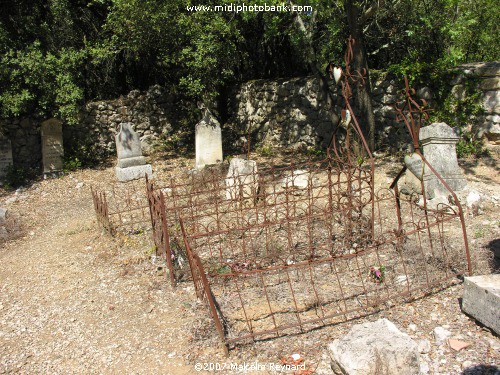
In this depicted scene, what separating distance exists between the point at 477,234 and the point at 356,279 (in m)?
2.05

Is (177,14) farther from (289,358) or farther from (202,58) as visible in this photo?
(289,358)

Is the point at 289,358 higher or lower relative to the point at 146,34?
lower

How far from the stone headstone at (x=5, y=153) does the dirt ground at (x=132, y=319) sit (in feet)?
14.7

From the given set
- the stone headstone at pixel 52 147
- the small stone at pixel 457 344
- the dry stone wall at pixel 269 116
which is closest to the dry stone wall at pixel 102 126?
the dry stone wall at pixel 269 116

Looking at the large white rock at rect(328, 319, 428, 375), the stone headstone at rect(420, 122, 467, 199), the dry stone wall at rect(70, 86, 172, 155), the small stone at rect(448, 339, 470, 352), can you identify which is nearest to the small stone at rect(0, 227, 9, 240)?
the dry stone wall at rect(70, 86, 172, 155)

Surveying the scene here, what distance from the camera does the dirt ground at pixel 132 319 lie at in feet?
13.0

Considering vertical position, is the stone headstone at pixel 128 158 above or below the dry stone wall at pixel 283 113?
below

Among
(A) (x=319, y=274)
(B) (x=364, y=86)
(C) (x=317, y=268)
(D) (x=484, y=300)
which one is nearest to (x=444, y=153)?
(B) (x=364, y=86)

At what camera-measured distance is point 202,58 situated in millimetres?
11648

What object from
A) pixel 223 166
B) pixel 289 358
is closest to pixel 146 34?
pixel 223 166

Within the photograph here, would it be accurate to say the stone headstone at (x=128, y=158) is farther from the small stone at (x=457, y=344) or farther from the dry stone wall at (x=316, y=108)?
the small stone at (x=457, y=344)

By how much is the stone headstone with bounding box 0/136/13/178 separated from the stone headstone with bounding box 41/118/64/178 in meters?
0.82

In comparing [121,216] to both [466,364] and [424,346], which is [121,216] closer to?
[424,346]

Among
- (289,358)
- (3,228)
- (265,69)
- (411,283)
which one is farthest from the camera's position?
(265,69)
